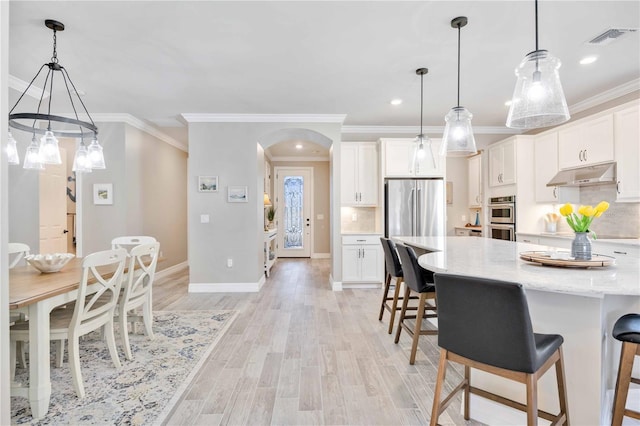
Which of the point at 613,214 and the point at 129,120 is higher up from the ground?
the point at 129,120

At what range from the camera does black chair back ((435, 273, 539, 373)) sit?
4.00ft

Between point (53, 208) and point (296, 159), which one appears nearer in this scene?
point (53, 208)

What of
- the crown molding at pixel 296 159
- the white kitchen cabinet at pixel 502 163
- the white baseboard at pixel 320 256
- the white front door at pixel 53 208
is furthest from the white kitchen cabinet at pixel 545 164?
the white front door at pixel 53 208

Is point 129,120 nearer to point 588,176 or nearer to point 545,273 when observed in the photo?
point 545,273

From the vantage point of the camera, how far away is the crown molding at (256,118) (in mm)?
4797

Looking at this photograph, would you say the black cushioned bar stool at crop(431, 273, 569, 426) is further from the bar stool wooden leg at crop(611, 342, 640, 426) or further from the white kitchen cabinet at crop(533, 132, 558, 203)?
the white kitchen cabinet at crop(533, 132, 558, 203)

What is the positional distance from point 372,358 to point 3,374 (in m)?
2.30

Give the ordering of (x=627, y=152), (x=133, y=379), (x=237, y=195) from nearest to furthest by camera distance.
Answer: (x=133, y=379) < (x=627, y=152) < (x=237, y=195)

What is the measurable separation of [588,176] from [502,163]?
1364 mm

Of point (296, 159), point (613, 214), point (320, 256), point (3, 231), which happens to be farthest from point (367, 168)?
point (3, 231)

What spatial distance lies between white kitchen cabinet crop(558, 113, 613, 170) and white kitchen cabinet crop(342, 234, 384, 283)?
2.71 metres

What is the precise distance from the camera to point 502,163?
16.5ft

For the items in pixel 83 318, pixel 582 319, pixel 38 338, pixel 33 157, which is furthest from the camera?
pixel 33 157

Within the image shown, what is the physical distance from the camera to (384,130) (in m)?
5.61
